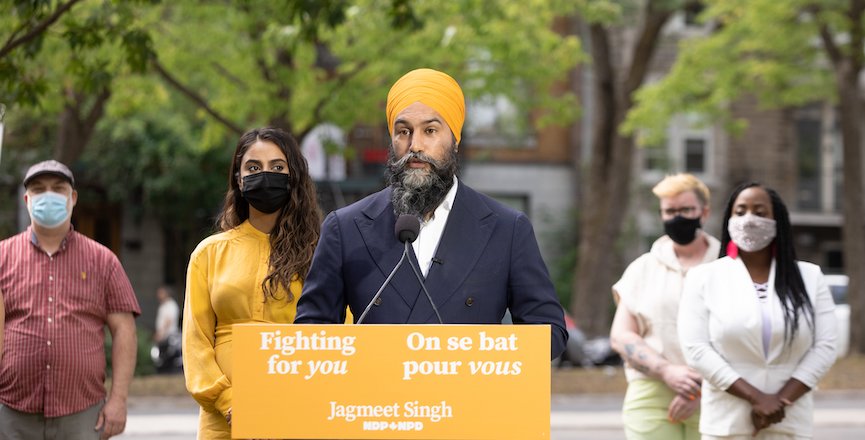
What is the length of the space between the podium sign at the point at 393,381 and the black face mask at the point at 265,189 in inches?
66.6

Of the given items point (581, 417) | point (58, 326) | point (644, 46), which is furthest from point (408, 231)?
point (644, 46)

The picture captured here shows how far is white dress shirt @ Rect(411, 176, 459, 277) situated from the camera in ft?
12.3

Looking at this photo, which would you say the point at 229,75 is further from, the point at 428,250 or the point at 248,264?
the point at 428,250

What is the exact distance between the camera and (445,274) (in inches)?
145

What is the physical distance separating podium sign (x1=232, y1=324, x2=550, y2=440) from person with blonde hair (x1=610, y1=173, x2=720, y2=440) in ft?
9.89

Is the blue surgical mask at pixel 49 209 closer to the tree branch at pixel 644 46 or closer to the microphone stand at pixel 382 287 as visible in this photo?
the microphone stand at pixel 382 287

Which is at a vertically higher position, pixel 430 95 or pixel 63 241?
pixel 430 95

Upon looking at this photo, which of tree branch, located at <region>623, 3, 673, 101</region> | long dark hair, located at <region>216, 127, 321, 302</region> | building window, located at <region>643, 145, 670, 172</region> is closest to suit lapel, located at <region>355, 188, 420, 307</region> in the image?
long dark hair, located at <region>216, 127, 321, 302</region>

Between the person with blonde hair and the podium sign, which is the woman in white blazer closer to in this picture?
the person with blonde hair

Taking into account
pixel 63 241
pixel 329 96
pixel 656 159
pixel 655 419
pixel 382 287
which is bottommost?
pixel 655 419

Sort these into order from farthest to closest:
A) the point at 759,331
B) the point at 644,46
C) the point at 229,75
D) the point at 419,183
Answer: the point at 644,46 < the point at 229,75 < the point at 759,331 < the point at 419,183

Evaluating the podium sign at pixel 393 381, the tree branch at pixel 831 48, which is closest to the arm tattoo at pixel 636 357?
the podium sign at pixel 393 381

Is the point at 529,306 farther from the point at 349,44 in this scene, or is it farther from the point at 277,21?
the point at 349,44

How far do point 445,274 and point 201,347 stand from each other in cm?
153
